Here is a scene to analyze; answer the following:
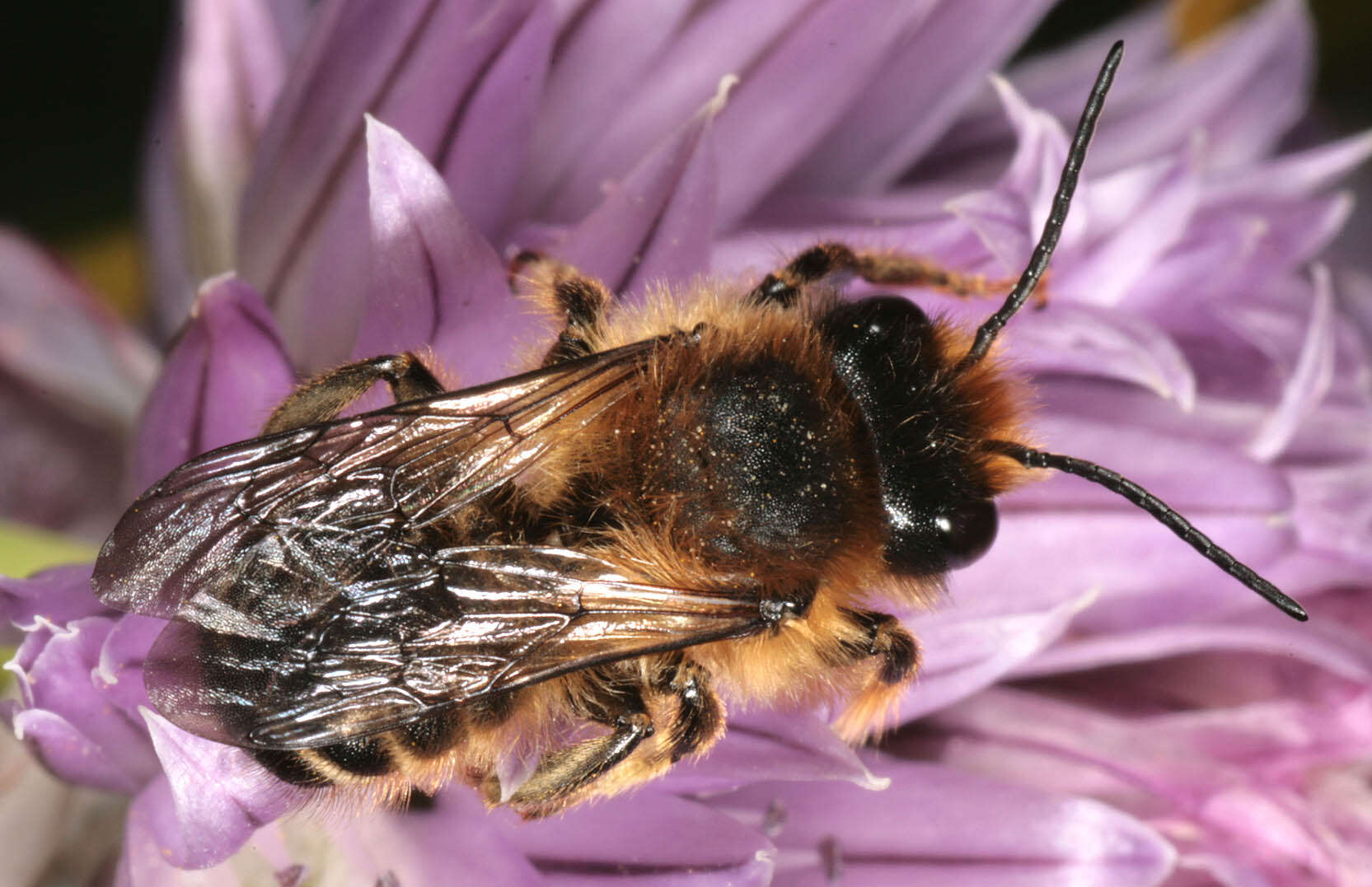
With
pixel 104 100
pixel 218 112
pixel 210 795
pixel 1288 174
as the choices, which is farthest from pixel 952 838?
pixel 104 100

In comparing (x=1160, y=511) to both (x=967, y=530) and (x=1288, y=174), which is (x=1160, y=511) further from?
(x=1288, y=174)

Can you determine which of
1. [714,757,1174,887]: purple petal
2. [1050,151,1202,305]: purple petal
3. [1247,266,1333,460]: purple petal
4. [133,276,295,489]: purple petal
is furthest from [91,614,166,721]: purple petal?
[1247,266,1333,460]: purple petal

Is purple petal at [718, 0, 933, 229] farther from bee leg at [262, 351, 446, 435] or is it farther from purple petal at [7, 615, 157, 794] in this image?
purple petal at [7, 615, 157, 794]

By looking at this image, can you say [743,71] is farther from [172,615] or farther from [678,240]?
[172,615]

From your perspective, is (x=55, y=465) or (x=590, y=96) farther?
(x=55, y=465)

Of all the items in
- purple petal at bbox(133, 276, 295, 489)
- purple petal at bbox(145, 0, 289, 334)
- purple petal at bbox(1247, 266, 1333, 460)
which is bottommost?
purple petal at bbox(1247, 266, 1333, 460)

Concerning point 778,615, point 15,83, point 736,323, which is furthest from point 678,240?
point 15,83

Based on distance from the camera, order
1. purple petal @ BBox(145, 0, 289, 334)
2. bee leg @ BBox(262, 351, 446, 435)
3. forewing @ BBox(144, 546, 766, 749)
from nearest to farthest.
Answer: forewing @ BBox(144, 546, 766, 749) → bee leg @ BBox(262, 351, 446, 435) → purple petal @ BBox(145, 0, 289, 334)
